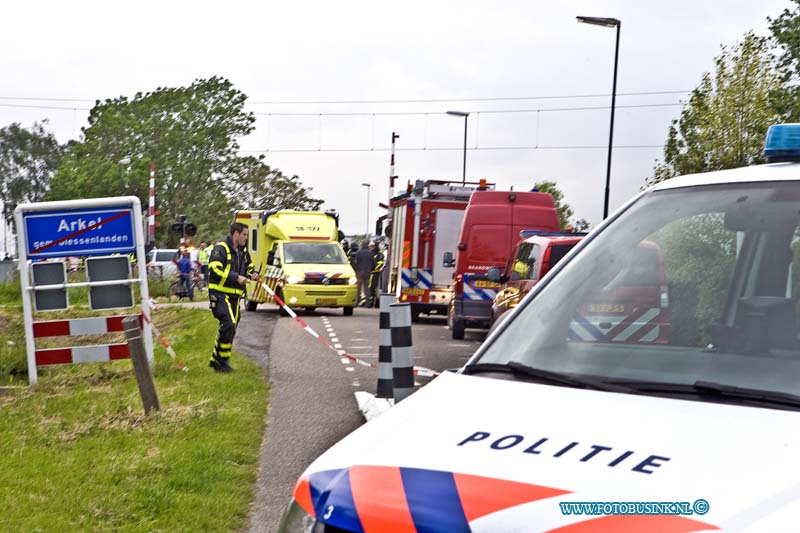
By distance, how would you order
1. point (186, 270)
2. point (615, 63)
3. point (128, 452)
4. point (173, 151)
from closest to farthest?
point (128, 452) → point (615, 63) → point (186, 270) → point (173, 151)

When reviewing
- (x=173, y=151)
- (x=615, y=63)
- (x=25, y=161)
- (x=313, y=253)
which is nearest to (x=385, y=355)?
(x=313, y=253)

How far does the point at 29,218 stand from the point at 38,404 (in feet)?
9.41

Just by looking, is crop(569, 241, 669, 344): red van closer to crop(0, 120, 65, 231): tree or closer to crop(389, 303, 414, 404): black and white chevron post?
crop(389, 303, 414, 404): black and white chevron post

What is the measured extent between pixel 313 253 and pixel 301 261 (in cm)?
55

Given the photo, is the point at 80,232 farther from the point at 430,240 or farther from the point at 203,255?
the point at 203,255

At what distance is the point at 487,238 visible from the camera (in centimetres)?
2161

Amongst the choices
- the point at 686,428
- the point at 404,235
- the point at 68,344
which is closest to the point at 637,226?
the point at 686,428

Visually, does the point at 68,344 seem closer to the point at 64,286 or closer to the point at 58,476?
the point at 64,286

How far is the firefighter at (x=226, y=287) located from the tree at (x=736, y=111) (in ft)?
57.9

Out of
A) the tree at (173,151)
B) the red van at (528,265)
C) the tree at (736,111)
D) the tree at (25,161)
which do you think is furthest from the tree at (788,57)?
the tree at (25,161)

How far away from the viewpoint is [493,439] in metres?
2.61

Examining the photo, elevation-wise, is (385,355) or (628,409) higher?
(628,409)

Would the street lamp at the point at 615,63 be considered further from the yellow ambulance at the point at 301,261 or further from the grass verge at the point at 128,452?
the grass verge at the point at 128,452

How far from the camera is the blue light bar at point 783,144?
3586mm
